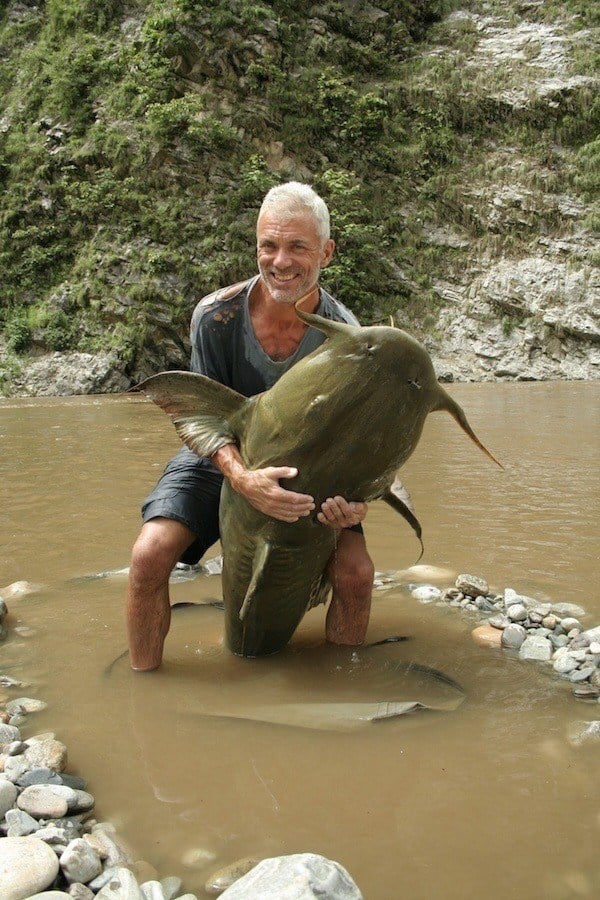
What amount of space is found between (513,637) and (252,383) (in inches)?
50.1

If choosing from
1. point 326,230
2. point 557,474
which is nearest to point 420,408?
point 326,230

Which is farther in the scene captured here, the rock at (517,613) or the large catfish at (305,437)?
the rock at (517,613)

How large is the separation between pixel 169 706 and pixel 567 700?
114 cm

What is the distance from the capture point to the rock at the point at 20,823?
1405 mm

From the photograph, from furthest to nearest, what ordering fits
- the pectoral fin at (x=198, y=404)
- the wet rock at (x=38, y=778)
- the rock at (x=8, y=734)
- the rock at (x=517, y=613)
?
the rock at (x=517, y=613) → the pectoral fin at (x=198, y=404) → the rock at (x=8, y=734) → the wet rock at (x=38, y=778)

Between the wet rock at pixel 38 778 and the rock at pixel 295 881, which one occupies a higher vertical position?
the rock at pixel 295 881

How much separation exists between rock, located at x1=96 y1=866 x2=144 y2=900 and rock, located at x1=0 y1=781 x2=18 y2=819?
12.9 inches

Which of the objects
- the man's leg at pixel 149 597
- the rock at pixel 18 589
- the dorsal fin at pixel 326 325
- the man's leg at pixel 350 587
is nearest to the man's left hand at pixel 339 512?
the man's leg at pixel 350 587

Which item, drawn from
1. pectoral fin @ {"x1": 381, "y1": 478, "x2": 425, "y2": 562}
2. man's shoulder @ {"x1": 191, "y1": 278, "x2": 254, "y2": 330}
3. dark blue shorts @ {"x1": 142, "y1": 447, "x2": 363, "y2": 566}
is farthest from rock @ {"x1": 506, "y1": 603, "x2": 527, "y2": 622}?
man's shoulder @ {"x1": 191, "y1": 278, "x2": 254, "y2": 330}

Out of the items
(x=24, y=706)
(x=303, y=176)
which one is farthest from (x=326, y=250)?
(x=303, y=176)

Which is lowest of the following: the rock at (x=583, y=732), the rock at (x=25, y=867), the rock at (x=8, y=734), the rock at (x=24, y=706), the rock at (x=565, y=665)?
the rock at (x=565, y=665)

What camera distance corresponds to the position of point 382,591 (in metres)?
3.10

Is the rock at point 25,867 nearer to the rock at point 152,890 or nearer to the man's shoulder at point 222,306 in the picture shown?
the rock at point 152,890

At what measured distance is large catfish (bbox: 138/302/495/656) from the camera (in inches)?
72.1
